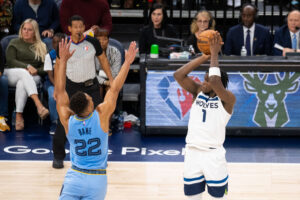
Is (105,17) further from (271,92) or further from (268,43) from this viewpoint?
(271,92)

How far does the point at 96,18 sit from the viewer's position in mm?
8828

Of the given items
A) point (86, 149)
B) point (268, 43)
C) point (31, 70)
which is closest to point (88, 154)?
point (86, 149)

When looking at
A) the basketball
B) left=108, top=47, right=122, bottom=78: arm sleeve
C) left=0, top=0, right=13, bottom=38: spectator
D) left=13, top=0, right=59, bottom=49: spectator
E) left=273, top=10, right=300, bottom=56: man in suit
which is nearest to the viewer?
the basketball

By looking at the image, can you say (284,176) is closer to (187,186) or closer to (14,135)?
(187,186)

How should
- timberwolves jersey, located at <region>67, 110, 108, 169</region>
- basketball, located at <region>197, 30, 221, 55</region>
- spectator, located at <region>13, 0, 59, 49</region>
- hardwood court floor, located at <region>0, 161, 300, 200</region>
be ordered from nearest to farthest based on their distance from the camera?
timberwolves jersey, located at <region>67, 110, 108, 169</region> → basketball, located at <region>197, 30, 221, 55</region> → hardwood court floor, located at <region>0, 161, 300, 200</region> → spectator, located at <region>13, 0, 59, 49</region>

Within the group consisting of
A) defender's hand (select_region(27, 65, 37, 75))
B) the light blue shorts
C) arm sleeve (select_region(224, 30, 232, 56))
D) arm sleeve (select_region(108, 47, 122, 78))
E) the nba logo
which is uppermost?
arm sleeve (select_region(224, 30, 232, 56))

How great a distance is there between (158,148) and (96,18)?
2.43 m

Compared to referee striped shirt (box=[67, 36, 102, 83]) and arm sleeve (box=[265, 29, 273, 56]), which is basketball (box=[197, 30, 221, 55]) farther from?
arm sleeve (box=[265, 29, 273, 56])

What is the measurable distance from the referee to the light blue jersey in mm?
2406

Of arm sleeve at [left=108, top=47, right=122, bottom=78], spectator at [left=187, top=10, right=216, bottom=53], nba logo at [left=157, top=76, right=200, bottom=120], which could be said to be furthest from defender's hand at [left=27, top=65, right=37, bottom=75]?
spectator at [left=187, top=10, right=216, bottom=53]

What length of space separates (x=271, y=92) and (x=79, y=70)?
270 cm

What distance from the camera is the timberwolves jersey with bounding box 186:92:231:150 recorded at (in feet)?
14.6

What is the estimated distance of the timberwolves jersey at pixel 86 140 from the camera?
13.9 feet

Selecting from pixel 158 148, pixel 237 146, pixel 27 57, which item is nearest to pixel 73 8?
pixel 27 57
